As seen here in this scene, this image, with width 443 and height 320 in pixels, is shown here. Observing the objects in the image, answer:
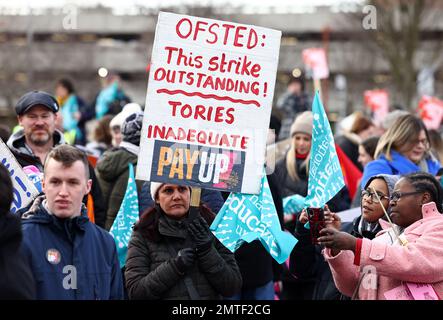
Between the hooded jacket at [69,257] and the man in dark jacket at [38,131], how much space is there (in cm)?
238

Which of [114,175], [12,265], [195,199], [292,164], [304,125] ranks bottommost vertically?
[12,265]

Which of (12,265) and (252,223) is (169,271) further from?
(12,265)

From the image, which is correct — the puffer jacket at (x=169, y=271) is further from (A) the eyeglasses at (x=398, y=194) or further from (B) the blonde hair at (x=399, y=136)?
(B) the blonde hair at (x=399, y=136)

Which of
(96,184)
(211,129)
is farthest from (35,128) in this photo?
(211,129)

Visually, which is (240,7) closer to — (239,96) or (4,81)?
(4,81)

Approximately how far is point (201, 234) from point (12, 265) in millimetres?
1879

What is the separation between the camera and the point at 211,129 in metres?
7.14

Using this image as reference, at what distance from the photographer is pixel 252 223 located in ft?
24.2

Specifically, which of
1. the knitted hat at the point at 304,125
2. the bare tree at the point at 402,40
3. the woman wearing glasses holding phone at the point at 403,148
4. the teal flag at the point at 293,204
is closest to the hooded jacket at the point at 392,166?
the woman wearing glasses holding phone at the point at 403,148

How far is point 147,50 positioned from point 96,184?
44076mm

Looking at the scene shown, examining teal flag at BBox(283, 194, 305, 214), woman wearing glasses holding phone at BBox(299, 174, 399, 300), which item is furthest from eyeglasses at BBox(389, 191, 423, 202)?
teal flag at BBox(283, 194, 305, 214)

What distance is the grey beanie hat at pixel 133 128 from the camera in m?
9.30

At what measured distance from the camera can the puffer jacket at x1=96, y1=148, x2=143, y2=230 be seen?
928cm

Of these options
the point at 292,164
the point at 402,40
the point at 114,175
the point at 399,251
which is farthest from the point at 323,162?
the point at 402,40
